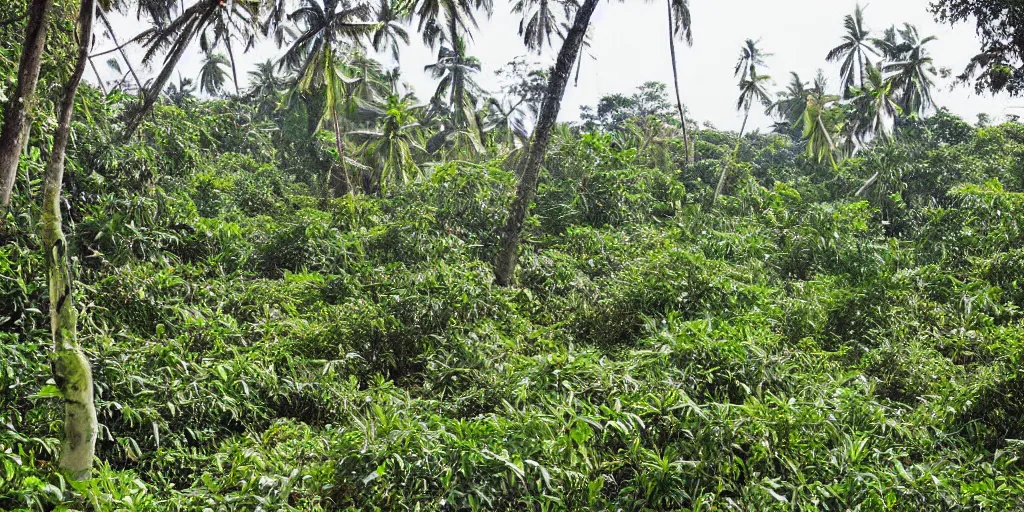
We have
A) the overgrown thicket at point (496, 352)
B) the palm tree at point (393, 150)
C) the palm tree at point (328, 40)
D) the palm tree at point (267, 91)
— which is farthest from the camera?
the palm tree at point (267, 91)

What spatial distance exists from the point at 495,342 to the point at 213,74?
89.3 ft

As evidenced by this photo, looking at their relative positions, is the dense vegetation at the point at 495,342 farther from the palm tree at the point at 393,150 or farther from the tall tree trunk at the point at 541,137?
the palm tree at the point at 393,150

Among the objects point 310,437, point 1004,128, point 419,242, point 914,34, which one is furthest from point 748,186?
point 914,34

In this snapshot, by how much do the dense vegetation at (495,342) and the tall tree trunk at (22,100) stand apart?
0.36 m

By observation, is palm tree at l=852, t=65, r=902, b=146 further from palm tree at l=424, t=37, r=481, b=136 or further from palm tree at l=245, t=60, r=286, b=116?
palm tree at l=245, t=60, r=286, b=116

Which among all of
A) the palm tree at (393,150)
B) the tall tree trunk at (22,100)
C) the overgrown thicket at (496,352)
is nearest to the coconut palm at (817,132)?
the overgrown thicket at (496,352)

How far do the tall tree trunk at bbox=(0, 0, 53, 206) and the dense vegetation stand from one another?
36 cm

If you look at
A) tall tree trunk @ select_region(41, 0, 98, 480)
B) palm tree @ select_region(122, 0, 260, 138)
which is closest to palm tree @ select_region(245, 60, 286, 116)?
palm tree @ select_region(122, 0, 260, 138)

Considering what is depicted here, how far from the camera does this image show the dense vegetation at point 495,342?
381 centimetres

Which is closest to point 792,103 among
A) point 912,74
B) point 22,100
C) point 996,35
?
point 912,74

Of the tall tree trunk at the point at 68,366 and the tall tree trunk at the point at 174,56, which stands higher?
the tall tree trunk at the point at 174,56

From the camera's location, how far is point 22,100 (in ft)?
16.8

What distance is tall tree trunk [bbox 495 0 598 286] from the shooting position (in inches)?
347

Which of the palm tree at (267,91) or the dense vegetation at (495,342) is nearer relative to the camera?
the dense vegetation at (495,342)
